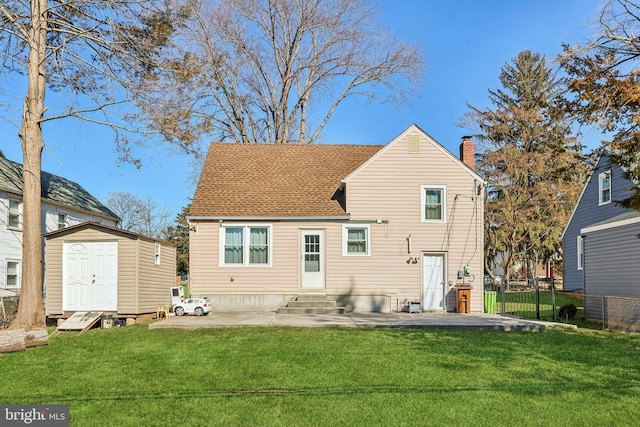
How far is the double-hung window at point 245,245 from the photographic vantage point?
17.4 metres

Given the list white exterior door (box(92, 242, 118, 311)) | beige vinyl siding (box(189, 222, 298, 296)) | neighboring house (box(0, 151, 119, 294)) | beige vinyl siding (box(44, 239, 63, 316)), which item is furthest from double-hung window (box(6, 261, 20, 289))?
beige vinyl siding (box(189, 222, 298, 296))

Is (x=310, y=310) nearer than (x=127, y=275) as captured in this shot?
No

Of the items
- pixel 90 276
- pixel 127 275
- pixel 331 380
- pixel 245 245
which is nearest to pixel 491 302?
pixel 245 245

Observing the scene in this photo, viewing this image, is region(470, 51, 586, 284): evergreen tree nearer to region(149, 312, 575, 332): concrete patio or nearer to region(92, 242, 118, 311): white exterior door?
region(149, 312, 575, 332): concrete patio

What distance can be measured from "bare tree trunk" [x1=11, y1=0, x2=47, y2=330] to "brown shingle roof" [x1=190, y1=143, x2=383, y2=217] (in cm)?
513

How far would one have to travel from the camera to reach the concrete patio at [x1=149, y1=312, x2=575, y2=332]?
13.2m

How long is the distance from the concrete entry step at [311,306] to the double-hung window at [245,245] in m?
1.75

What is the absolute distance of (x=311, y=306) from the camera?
1666cm

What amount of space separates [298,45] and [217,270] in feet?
60.3

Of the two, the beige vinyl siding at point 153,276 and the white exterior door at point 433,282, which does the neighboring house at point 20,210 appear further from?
the white exterior door at point 433,282

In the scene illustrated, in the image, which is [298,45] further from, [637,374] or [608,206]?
[637,374]

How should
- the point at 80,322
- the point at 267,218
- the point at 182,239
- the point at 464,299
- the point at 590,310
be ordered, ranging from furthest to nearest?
the point at 182,239, the point at 267,218, the point at 464,299, the point at 590,310, the point at 80,322

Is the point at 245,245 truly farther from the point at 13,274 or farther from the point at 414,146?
the point at 13,274

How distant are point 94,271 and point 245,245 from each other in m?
5.03
